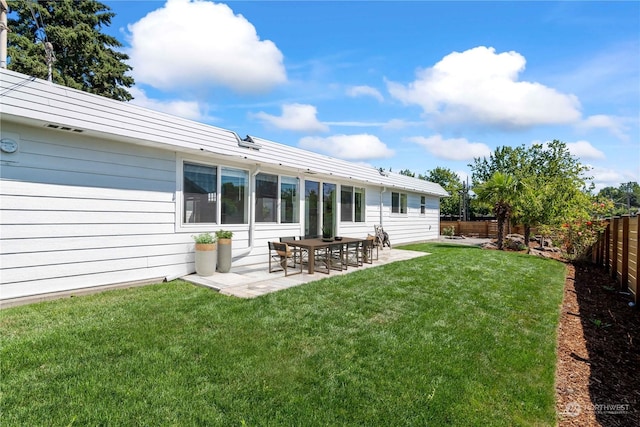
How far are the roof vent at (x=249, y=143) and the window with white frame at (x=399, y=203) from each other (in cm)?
753

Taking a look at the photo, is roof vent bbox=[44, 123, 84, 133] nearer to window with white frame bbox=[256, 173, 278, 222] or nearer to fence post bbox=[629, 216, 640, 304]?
window with white frame bbox=[256, 173, 278, 222]

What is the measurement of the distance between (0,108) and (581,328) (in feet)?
26.1

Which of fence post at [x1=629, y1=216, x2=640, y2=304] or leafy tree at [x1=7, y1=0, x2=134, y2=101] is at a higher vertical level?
leafy tree at [x1=7, y1=0, x2=134, y2=101]

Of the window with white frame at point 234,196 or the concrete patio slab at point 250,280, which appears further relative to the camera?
the window with white frame at point 234,196

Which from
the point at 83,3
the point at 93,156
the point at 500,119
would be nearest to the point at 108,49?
the point at 83,3

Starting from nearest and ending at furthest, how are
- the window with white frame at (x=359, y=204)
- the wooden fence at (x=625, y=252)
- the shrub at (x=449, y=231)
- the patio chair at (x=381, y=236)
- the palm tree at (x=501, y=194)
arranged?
the wooden fence at (x=625, y=252) → the window with white frame at (x=359, y=204) → the patio chair at (x=381, y=236) → the palm tree at (x=501, y=194) → the shrub at (x=449, y=231)

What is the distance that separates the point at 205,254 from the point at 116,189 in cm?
187

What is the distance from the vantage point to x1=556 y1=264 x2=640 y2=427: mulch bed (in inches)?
91.7

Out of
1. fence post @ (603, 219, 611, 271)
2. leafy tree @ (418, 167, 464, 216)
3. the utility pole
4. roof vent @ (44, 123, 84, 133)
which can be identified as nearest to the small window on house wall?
fence post @ (603, 219, 611, 271)

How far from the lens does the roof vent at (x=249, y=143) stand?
7.02m

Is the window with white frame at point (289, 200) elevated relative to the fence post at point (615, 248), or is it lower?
elevated

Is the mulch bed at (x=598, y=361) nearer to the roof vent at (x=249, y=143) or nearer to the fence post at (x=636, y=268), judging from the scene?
the fence post at (x=636, y=268)

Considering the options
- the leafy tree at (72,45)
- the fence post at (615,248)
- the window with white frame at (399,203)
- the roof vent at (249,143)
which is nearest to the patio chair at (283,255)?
the roof vent at (249,143)

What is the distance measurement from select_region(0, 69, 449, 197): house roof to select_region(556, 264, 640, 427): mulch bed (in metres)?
6.11
